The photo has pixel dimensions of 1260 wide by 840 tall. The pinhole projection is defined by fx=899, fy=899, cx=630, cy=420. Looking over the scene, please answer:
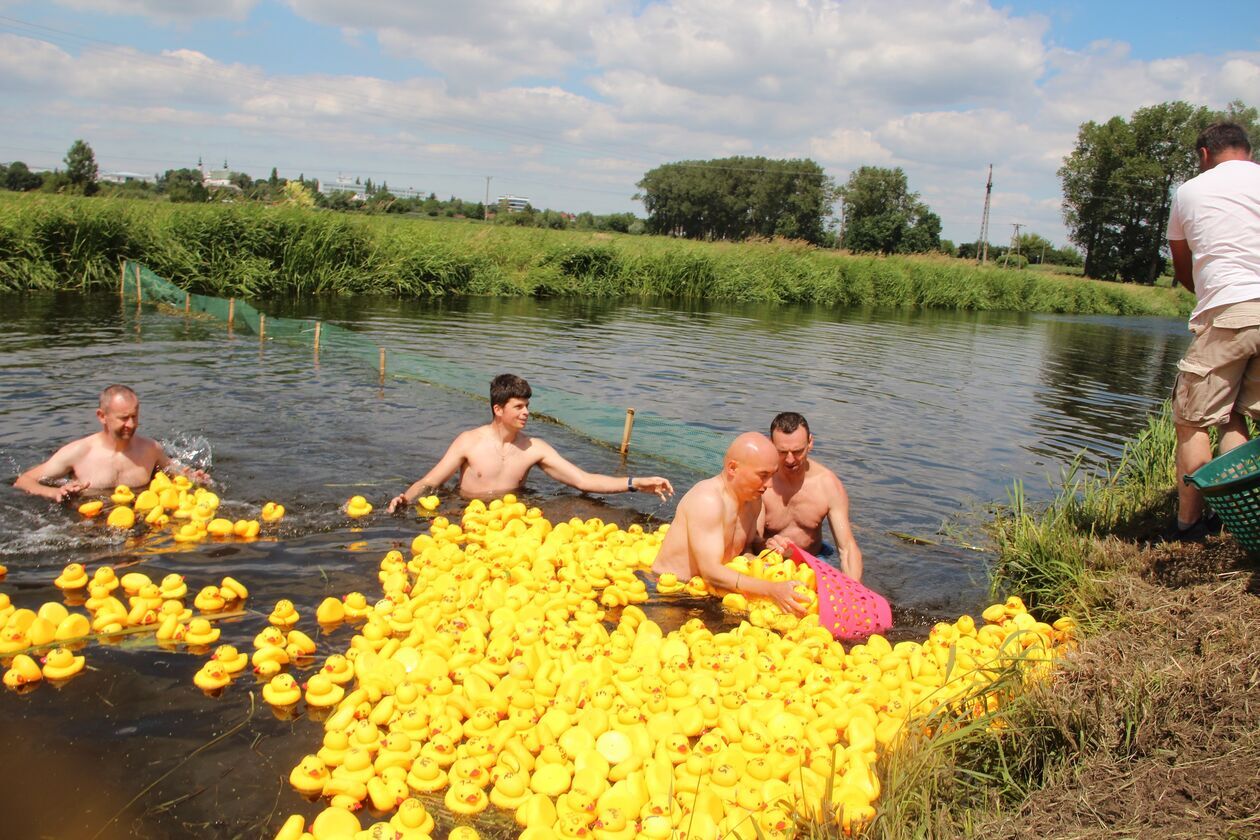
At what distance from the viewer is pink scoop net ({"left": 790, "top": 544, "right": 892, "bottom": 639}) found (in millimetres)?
5531

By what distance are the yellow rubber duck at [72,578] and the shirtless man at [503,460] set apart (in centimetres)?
250

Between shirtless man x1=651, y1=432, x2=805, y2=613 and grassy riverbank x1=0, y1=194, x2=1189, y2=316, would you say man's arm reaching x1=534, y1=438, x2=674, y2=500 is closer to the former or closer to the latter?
shirtless man x1=651, y1=432, x2=805, y2=613

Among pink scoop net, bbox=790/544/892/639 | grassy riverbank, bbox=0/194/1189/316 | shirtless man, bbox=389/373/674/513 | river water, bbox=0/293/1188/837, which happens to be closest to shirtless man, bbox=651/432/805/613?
pink scoop net, bbox=790/544/892/639

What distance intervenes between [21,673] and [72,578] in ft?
4.15

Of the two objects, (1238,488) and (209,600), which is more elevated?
(1238,488)

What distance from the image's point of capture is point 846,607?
561 cm

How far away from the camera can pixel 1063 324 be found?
39.1m

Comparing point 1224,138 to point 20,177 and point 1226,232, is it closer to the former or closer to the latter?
point 1226,232

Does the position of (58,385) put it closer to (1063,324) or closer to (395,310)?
(395,310)

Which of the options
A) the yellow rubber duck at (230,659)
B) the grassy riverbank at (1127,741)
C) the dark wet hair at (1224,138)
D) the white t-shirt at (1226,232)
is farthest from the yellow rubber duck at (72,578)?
the dark wet hair at (1224,138)

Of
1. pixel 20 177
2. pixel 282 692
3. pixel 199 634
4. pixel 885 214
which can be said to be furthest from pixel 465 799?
pixel 885 214

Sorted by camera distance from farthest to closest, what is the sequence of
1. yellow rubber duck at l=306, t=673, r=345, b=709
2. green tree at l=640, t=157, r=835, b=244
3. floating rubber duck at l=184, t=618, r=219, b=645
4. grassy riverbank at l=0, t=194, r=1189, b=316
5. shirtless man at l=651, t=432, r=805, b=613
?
green tree at l=640, t=157, r=835, b=244, grassy riverbank at l=0, t=194, r=1189, b=316, shirtless man at l=651, t=432, r=805, b=613, floating rubber duck at l=184, t=618, r=219, b=645, yellow rubber duck at l=306, t=673, r=345, b=709

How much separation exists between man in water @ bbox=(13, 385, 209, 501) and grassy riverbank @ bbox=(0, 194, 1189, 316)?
15.7 m

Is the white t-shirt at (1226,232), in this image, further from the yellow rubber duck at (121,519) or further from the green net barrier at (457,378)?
the yellow rubber duck at (121,519)
